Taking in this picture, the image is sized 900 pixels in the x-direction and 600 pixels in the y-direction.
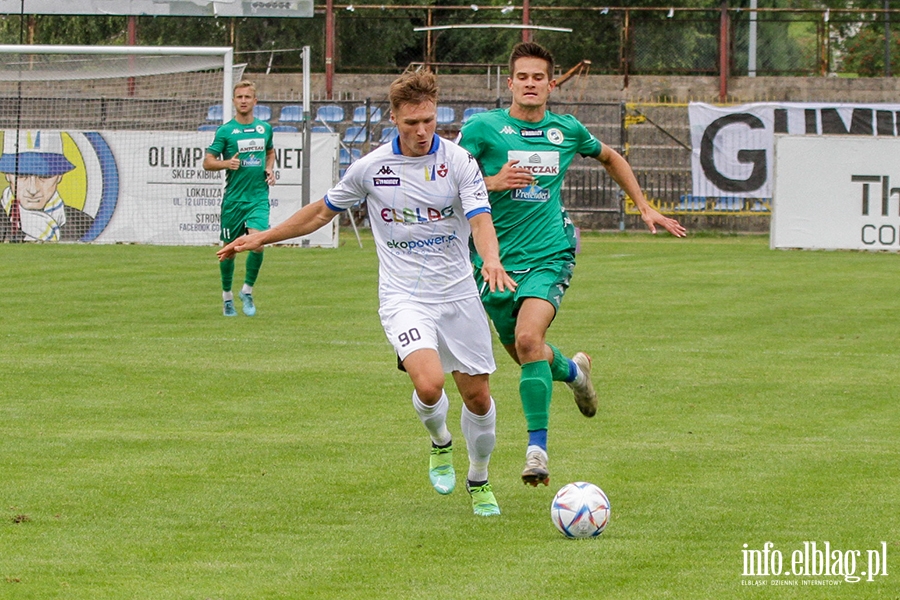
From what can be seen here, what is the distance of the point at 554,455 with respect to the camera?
7.85m

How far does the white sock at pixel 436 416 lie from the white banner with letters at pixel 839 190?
19.6 m

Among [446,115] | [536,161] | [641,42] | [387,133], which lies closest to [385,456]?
[536,161]

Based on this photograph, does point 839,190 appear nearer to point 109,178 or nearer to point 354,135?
point 354,135

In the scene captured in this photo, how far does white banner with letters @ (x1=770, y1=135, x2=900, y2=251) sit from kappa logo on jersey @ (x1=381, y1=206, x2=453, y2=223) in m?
19.6

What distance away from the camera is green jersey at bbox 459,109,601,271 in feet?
24.9

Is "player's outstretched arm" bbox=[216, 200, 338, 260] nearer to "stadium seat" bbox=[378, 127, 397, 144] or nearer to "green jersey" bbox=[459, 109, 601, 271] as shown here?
"green jersey" bbox=[459, 109, 601, 271]

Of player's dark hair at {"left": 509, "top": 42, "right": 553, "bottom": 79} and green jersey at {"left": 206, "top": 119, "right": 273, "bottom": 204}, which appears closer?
player's dark hair at {"left": 509, "top": 42, "right": 553, "bottom": 79}

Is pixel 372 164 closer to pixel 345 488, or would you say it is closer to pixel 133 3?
pixel 345 488

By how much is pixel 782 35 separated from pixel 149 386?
28.3 metres

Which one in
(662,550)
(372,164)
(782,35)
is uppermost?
(782,35)

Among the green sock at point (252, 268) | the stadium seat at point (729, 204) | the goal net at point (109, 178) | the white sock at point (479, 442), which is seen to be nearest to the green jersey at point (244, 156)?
the green sock at point (252, 268)

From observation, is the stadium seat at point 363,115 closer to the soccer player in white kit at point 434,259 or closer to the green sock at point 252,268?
the green sock at point 252,268

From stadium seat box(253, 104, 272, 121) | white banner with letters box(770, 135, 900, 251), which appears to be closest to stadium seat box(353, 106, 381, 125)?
stadium seat box(253, 104, 272, 121)

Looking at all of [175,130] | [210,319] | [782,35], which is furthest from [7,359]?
[782,35]
